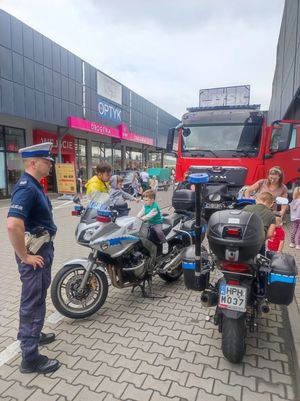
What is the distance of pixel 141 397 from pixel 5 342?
1532mm

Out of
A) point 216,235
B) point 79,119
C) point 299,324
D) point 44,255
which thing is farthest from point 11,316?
point 79,119

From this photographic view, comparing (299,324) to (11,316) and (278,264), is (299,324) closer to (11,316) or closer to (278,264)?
(278,264)

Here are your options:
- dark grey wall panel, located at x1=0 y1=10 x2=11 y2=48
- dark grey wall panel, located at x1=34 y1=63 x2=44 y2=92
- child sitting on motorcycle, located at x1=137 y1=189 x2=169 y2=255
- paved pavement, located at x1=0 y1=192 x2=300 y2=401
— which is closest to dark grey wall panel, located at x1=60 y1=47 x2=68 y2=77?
dark grey wall panel, located at x1=34 y1=63 x2=44 y2=92

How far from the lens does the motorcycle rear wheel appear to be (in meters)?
2.53

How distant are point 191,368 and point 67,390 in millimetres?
1019

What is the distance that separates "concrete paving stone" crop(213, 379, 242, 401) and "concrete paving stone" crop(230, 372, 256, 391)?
0.15 ft

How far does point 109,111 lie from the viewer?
22.9 m

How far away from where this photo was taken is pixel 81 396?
2.31 meters

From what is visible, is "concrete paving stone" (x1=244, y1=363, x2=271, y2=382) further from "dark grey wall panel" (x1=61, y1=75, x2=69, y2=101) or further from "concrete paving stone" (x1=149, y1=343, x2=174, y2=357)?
"dark grey wall panel" (x1=61, y1=75, x2=69, y2=101)

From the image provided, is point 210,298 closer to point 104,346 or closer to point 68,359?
point 104,346

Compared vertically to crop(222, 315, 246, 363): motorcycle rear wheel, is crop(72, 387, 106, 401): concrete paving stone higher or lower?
lower

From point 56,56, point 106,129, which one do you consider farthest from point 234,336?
point 106,129

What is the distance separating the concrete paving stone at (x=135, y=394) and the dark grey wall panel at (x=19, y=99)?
45.8 ft

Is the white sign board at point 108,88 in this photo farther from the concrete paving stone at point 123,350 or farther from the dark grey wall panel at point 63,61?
the concrete paving stone at point 123,350
